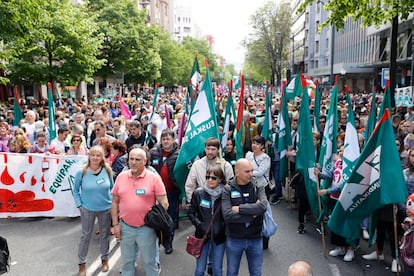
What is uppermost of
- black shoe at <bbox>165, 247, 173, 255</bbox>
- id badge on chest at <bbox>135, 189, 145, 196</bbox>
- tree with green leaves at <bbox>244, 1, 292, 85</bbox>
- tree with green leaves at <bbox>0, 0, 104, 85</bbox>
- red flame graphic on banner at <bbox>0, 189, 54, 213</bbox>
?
tree with green leaves at <bbox>244, 1, 292, 85</bbox>

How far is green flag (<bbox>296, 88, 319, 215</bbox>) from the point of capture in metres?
6.46

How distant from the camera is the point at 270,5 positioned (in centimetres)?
5453

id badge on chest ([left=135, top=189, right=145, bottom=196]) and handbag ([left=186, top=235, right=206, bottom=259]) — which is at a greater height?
id badge on chest ([left=135, top=189, right=145, bottom=196])

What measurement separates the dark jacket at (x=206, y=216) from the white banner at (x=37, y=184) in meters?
3.56

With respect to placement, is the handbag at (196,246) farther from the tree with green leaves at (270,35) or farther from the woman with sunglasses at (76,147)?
the tree with green leaves at (270,35)

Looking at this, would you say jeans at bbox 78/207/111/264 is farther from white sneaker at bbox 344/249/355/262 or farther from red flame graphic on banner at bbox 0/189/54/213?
white sneaker at bbox 344/249/355/262

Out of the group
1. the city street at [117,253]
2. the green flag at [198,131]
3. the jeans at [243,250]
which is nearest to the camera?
the jeans at [243,250]

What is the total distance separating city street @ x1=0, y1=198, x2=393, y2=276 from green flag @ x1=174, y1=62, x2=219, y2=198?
1282 millimetres

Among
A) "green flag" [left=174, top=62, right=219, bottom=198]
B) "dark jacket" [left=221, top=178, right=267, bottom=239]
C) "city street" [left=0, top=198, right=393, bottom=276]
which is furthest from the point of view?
"green flag" [left=174, top=62, right=219, bottom=198]

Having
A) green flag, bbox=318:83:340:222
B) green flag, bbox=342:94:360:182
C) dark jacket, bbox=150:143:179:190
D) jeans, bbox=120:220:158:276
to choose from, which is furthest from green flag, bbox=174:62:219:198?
green flag, bbox=318:83:340:222

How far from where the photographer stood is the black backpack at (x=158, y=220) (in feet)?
14.6

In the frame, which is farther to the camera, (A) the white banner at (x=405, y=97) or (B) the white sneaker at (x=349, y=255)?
(A) the white banner at (x=405, y=97)

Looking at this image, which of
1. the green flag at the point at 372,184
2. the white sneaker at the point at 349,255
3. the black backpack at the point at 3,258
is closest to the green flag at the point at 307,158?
the white sneaker at the point at 349,255

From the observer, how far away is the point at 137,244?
4.63 m
